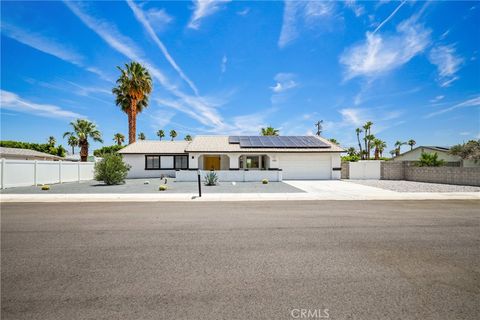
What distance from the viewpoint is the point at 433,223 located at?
22.5 ft

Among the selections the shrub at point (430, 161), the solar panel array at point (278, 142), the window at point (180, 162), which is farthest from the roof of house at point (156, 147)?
the shrub at point (430, 161)

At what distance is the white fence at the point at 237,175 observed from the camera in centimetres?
2014

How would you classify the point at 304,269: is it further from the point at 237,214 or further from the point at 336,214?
the point at 336,214

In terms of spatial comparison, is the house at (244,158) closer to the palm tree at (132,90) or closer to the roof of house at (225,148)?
the roof of house at (225,148)

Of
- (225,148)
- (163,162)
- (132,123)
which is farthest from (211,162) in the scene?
(132,123)

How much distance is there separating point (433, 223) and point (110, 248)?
9.32 m

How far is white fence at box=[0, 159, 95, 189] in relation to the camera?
15.6 m

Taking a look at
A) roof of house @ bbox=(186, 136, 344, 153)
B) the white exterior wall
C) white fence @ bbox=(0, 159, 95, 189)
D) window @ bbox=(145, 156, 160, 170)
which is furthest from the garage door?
white fence @ bbox=(0, 159, 95, 189)

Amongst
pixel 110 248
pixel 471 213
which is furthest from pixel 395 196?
pixel 110 248

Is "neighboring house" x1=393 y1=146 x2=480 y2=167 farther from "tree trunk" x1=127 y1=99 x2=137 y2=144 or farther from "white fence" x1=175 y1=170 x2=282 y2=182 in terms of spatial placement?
"tree trunk" x1=127 y1=99 x2=137 y2=144

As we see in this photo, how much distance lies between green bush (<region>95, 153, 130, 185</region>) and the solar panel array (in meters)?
11.9

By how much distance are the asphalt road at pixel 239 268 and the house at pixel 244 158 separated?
1385 centimetres

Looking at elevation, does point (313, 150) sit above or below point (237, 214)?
above

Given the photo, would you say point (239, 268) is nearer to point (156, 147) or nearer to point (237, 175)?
point (237, 175)
